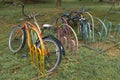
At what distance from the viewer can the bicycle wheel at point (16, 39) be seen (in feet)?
20.9

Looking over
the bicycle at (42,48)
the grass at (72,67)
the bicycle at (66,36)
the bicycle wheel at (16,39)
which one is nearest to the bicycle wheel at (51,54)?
the bicycle at (42,48)

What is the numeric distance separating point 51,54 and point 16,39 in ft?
5.15

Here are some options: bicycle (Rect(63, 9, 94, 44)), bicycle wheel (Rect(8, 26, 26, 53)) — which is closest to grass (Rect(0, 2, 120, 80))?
bicycle wheel (Rect(8, 26, 26, 53))

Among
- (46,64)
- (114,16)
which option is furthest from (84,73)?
(114,16)

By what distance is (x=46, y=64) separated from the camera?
558 cm

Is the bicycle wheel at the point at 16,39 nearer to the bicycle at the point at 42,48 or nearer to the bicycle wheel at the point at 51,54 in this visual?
the bicycle at the point at 42,48

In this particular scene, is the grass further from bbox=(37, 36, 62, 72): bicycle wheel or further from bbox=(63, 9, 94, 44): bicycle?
bbox=(63, 9, 94, 44): bicycle

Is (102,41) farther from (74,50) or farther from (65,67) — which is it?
(65,67)

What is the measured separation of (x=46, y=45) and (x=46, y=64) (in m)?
0.43

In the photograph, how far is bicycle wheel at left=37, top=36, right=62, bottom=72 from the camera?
17.1 ft

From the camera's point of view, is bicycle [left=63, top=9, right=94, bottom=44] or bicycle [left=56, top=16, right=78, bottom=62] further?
bicycle [left=63, top=9, right=94, bottom=44]

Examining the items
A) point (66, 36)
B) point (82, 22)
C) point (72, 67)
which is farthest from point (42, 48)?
point (82, 22)

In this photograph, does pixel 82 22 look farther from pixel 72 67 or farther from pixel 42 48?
pixel 42 48

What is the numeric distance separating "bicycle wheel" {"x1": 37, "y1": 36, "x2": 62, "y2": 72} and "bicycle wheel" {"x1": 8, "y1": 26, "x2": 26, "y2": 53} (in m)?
0.86
